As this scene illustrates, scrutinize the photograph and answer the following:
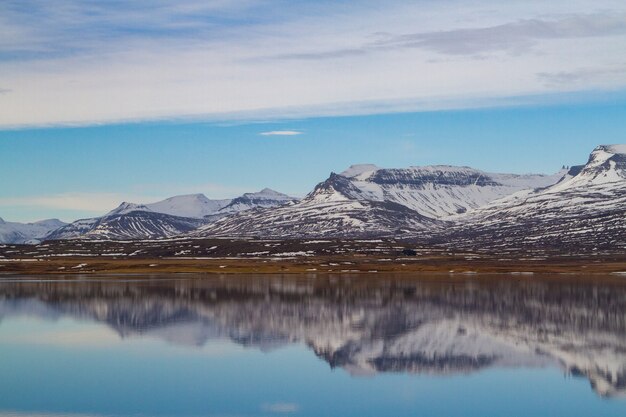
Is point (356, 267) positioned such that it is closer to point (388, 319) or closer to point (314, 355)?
point (388, 319)

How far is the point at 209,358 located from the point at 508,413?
64.2 ft

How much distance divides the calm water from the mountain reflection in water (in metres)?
0.20

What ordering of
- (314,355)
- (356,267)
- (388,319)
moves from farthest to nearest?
(356,267) → (388,319) → (314,355)

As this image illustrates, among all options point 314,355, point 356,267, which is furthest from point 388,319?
point 356,267

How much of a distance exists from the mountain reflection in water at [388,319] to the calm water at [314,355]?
20 cm

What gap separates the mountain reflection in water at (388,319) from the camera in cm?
4919

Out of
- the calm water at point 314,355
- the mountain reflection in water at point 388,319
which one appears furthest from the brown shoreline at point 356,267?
the calm water at point 314,355

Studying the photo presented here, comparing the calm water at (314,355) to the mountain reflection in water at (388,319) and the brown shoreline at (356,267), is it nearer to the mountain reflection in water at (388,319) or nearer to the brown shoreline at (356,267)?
the mountain reflection in water at (388,319)

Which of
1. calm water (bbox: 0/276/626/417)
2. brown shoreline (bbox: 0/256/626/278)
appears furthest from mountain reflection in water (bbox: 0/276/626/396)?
brown shoreline (bbox: 0/256/626/278)

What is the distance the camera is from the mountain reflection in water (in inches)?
1937

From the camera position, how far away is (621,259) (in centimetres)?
19300

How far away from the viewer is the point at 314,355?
50.9 metres

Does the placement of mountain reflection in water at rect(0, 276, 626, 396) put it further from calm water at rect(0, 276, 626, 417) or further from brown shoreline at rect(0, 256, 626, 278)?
brown shoreline at rect(0, 256, 626, 278)

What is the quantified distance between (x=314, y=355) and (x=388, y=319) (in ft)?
63.1
